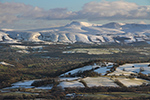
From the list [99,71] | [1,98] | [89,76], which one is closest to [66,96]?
[1,98]

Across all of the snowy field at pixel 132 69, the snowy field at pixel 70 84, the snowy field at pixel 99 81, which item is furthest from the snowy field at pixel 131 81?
the snowy field at pixel 70 84

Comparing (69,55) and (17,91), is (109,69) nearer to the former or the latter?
(17,91)

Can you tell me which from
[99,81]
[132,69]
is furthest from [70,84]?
[132,69]

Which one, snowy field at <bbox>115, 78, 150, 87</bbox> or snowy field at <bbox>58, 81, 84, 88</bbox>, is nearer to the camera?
snowy field at <bbox>58, 81, 84, 88</bbox>

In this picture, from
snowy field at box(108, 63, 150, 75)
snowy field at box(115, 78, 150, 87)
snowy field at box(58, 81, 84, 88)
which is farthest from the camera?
snowy field at box(108, 63, 150, 75)

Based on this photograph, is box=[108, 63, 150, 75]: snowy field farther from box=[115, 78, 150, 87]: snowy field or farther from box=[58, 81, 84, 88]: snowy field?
box=[58, 81, 84, 88]: snowy field

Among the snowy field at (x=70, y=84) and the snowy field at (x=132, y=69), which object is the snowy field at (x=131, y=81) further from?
the snowy field at (x=70, y=84)

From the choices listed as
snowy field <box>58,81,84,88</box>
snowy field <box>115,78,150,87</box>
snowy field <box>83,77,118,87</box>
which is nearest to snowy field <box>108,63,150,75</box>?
snowy field <box>115,78,150,87</box>

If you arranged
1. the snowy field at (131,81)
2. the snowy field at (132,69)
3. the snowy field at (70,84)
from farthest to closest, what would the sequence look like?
1. the snowy field at (132,69)
2. the snowy field at (131,81)
3. the snowy field at (70,84)
